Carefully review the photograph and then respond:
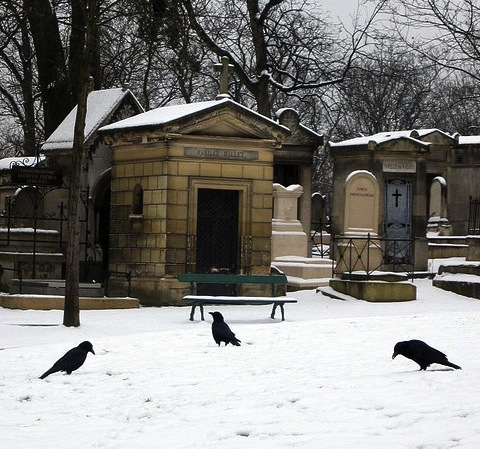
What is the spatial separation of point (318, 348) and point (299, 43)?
22.5 metres

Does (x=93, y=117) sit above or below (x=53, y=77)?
below

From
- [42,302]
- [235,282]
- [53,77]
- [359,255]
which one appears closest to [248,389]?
[235,282]

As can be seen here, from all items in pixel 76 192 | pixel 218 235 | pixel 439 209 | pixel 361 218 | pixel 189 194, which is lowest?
pixel 218 235

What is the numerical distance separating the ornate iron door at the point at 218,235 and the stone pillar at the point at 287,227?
330cm

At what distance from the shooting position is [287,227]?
27.2 meters

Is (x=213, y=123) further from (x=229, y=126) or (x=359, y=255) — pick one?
(x=359, y=255)

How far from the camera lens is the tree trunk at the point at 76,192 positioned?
1791cm

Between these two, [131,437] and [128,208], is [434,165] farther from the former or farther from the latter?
[131,437]

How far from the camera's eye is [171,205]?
2256 centimetres

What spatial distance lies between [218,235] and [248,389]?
12.0 metres

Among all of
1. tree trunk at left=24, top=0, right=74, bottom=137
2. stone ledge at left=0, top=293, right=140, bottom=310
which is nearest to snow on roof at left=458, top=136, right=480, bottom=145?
tree trunk at left=24, top=0, right=74, bottom=137

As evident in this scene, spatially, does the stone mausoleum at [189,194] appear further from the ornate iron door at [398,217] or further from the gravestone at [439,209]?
the gravestone at [439,209]

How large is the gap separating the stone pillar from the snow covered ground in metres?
8.96

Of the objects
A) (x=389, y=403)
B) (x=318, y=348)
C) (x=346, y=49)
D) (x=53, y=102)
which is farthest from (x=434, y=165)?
(x=389, y=403)
